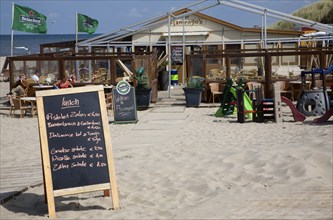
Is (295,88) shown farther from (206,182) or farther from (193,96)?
(206,182)

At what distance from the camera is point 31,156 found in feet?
40.1

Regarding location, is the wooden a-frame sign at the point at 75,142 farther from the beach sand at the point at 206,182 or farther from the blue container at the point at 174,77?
the blue container at the point at 174,77

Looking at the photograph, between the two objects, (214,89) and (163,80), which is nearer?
(214,89)

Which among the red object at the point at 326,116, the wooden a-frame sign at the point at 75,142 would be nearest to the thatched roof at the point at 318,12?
the red object at the point at 326,116

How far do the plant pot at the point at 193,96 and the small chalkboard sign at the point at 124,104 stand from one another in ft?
12.4

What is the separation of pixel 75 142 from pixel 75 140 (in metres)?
0.02

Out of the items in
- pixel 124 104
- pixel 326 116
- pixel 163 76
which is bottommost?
pixel 326 116

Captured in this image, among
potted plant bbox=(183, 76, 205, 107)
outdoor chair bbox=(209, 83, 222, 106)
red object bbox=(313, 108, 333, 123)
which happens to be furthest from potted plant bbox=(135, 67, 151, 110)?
red object bbox=(313, 108, 333, 123)

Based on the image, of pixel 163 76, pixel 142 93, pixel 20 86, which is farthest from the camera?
pixel 163 76

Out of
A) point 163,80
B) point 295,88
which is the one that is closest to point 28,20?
point 163,80

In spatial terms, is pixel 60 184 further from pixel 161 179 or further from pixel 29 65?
pixel 29 65

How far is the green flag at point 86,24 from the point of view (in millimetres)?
30878

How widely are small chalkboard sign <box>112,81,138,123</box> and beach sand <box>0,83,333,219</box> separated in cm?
377

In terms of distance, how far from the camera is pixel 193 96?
2080 centimetres
